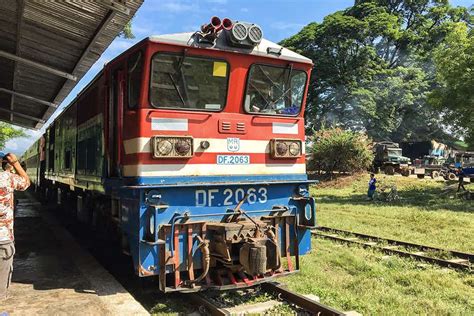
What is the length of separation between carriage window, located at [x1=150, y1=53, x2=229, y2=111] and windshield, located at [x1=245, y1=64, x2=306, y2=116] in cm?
44

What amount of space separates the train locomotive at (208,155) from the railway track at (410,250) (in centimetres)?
318

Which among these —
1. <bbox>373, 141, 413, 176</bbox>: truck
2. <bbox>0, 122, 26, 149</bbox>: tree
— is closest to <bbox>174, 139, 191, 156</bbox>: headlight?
<bbox>0, 122, 26, 149</bbox>: tree

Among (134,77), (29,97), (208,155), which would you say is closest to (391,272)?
Answer: (208,155)

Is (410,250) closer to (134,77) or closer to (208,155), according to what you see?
(208,155)

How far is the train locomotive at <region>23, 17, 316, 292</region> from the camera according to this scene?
546cm

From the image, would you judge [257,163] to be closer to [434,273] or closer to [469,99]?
[434,273]

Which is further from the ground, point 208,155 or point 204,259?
point 208,155

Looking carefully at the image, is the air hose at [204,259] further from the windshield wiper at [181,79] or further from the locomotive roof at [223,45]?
the locomotive roof at [223,45]

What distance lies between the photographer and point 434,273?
7418 millimetres

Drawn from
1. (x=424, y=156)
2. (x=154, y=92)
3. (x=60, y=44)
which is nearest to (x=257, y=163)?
(x=154, y=92)

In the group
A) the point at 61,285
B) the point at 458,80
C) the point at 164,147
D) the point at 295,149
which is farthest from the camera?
the point at 458,80

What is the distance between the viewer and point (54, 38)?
6551 millimetres

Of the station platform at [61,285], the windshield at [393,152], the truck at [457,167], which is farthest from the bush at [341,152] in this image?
the station platform at [61,285]

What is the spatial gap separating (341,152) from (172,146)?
24356mm
